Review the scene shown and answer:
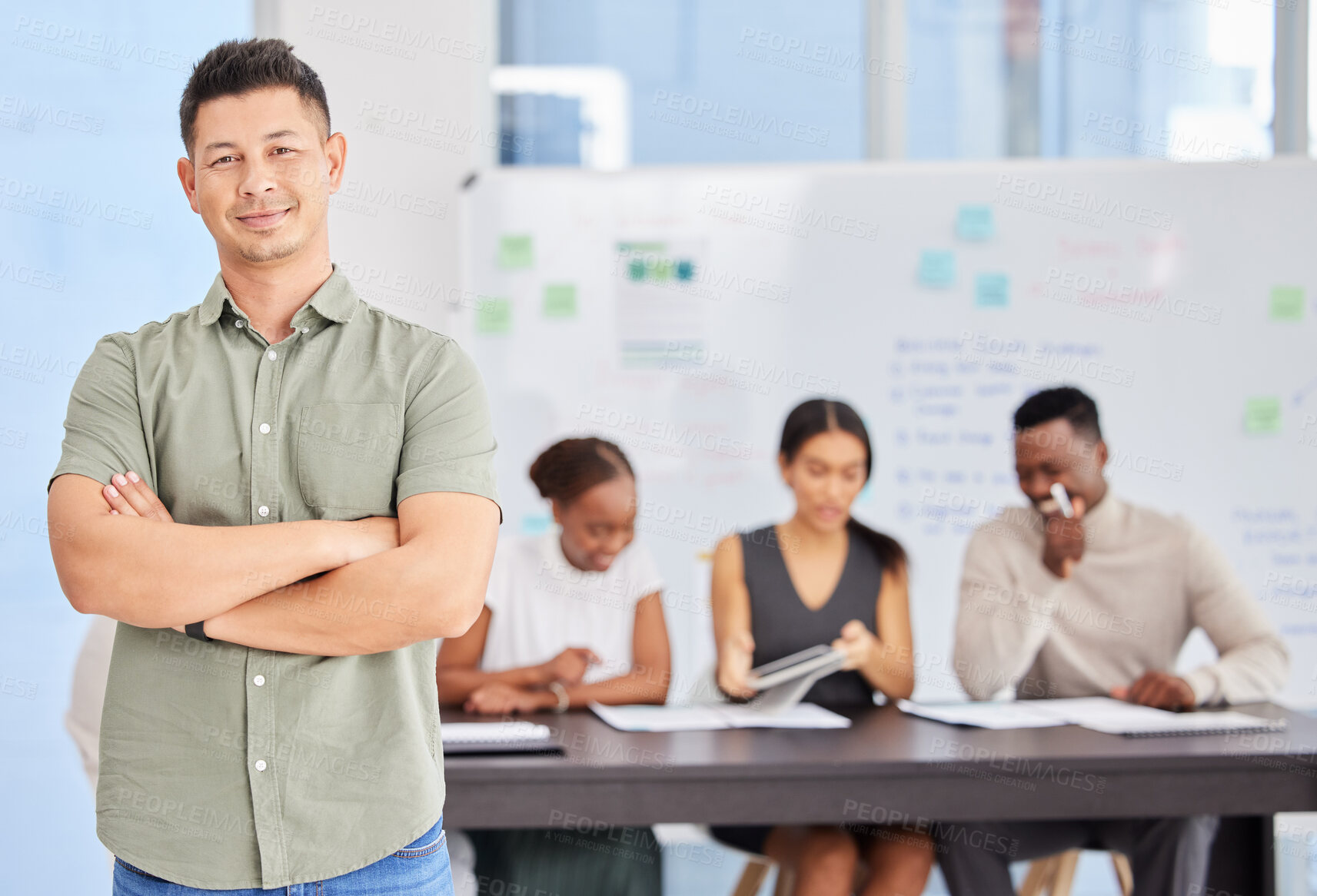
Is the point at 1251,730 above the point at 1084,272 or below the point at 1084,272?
below

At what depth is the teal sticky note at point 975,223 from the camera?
3.04 metres

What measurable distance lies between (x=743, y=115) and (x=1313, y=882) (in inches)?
117

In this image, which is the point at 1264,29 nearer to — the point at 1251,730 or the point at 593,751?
the point at 1251,730

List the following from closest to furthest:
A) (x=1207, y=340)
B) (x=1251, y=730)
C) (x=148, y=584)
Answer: (x=148, y=584) < (x=1251, y=730) < (x=1207, y=340)

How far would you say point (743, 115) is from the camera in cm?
341

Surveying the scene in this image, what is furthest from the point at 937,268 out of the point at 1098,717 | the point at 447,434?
the point at 447,434

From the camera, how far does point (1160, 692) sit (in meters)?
2.47

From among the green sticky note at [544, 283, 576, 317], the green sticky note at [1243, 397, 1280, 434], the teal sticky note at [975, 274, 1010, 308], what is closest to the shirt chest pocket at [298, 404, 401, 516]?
the green sticky note at [544, 283, 576, 317]

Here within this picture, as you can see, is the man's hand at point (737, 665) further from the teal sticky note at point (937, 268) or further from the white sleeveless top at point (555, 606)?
the teal sticky note at point (937, 268)

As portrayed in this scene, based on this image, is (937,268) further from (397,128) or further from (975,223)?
(397,128)

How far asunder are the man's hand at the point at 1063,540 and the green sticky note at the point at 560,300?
4.77 ft

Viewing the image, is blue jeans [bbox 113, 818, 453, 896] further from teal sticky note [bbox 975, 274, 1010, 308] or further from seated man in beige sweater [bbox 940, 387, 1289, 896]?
teal sticky note [bbox 975, 274, 1010, 308]

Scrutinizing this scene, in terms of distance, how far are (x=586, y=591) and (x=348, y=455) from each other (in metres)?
1.69

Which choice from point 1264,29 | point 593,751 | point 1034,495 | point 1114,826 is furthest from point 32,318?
point 1264,29
